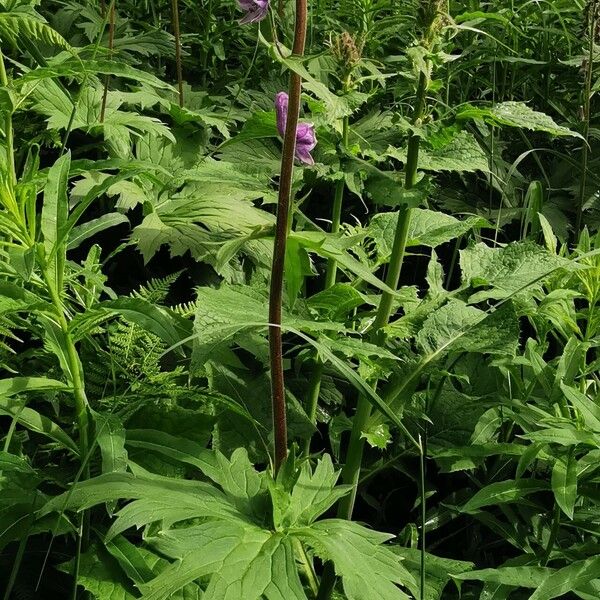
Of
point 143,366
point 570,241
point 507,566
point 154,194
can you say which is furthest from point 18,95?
point 570,241

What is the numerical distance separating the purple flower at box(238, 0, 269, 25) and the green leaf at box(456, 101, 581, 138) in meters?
0.43

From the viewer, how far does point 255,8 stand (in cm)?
140

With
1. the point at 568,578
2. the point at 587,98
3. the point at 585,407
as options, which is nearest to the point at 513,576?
the point at 568,578

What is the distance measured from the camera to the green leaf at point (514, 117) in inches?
63.2

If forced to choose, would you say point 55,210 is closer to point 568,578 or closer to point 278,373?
point 278,373

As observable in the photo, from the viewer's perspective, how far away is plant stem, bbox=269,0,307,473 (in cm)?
140

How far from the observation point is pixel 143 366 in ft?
5.49

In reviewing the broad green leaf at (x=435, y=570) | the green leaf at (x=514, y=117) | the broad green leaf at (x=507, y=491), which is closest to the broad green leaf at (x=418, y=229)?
the green leaf at (x=514, y=117)

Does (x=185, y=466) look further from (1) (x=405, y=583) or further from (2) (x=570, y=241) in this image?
(2) (x=570, y=241)

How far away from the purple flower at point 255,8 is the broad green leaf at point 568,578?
1099 millimetres

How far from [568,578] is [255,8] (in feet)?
3.70

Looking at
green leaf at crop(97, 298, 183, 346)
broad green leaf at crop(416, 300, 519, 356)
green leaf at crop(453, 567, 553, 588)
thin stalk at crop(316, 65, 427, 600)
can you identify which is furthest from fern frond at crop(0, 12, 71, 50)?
green leaf at crop(453, 567, 553, 588)

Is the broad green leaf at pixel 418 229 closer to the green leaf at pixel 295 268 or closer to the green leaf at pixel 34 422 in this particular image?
the green leaf at pixel 295 268

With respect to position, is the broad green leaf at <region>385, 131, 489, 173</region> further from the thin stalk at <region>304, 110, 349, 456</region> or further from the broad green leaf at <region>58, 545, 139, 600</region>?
the broad green leaf at <region>58, 545, 139, 600</region>
